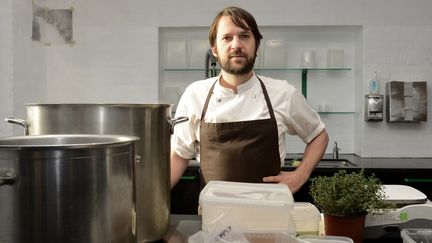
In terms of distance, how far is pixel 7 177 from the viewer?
75 cm

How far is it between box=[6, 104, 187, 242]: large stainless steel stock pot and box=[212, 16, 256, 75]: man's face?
839 millimetres

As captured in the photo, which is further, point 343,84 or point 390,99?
point 343,84

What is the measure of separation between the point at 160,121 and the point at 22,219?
19.0 inches

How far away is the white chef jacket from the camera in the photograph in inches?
83.2

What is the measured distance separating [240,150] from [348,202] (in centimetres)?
85

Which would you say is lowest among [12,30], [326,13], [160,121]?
[160,121]

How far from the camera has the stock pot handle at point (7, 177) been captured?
29.3 inches

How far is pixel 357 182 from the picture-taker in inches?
49.2

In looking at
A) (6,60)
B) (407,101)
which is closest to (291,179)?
(407,101)

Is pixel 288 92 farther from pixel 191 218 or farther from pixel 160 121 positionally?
pixel 160 121

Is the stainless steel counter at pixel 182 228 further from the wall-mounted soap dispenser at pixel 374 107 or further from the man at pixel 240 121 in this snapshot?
the wall-mounted soap dispenser at pixel 374 107

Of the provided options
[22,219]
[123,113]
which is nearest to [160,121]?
[123,113]

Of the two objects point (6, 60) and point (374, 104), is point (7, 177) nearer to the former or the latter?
point (6, 60)

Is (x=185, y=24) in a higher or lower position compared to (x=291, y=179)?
higher
